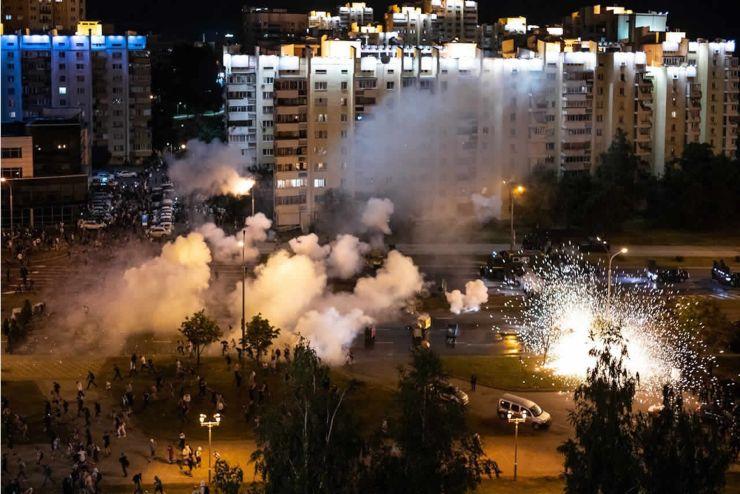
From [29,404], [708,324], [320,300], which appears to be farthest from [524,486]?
[320,300]

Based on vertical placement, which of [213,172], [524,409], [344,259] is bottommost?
[524,409]

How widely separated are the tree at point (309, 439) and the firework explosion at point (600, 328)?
10.3m

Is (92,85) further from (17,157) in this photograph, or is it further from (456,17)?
(456,17)

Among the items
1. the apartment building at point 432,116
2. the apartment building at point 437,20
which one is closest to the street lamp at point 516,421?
the apartment building at point 432,116

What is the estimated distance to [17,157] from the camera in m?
58.3

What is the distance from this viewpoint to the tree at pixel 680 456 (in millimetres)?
17641

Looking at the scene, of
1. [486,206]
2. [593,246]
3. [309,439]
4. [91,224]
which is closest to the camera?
[309,439]

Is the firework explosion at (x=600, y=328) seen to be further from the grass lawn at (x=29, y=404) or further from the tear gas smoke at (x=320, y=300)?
the grass lawn at (x=29, y=404)

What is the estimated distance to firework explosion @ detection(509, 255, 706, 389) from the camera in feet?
102

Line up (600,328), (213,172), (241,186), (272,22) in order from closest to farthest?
(600,328), (241,186), (213,172), (272,22)

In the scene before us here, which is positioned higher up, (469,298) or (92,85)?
(92,85)

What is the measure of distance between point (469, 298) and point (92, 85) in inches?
2064

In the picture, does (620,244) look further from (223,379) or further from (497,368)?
(223,379)

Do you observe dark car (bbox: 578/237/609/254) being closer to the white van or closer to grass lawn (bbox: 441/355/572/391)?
grass lawn (bbox: 441/355/572/391)
